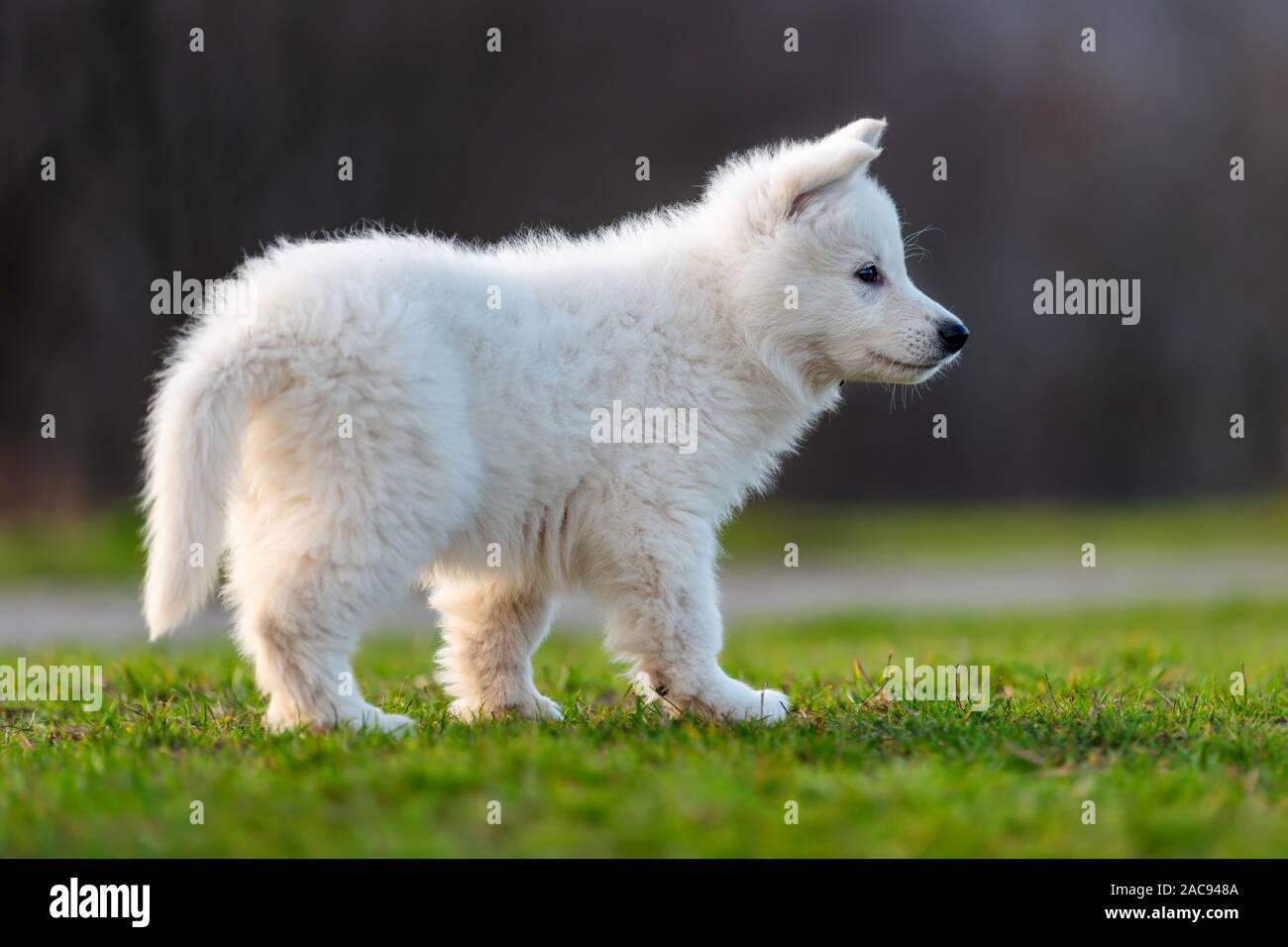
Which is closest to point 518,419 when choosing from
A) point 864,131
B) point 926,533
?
point 864,131

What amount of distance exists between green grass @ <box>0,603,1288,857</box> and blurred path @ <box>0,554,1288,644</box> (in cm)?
530

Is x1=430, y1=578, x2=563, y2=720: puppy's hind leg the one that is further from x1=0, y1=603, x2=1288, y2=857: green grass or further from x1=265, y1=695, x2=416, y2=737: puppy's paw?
x1=265, y1=695, x2=416, y2=737: puppy's paw

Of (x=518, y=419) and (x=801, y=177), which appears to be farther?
(x=801, y=177)

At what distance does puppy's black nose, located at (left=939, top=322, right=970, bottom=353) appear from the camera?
509 centimetres

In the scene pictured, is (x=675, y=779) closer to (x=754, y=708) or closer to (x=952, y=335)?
(x=754, y=708)

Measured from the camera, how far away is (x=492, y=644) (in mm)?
5113

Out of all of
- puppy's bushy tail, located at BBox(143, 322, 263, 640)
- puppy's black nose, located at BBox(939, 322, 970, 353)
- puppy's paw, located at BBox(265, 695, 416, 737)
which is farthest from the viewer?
puppy's black nose, located at BBox(939, 322, 970, 353)

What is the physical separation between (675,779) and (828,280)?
2198 mm

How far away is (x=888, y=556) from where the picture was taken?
16.6 meters

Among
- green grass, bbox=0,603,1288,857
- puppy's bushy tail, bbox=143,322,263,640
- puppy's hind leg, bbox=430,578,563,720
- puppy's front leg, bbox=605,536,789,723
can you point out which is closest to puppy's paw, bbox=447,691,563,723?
puppy's hind leg, bbox=430,578,563,720

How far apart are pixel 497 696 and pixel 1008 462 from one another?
636 inches

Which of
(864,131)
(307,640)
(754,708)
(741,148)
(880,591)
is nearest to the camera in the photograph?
(307,640)

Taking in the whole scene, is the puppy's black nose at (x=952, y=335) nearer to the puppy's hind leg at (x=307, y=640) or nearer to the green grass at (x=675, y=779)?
the green grass at (x=675, y=779)
